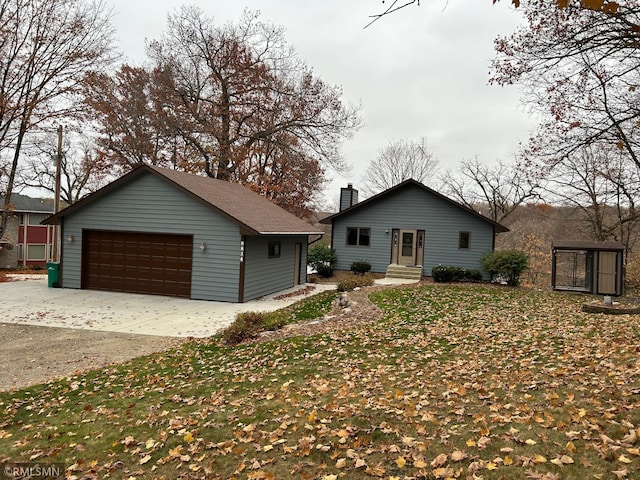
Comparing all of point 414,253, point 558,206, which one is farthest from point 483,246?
point 558,206

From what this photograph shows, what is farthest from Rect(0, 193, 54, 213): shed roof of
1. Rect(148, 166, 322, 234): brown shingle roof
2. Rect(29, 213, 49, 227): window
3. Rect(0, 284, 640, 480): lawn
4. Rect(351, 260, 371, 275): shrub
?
Rect(0, 284, 640, 480): lawn

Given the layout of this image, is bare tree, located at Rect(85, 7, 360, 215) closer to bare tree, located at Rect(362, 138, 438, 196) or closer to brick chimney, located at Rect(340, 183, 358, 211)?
brick chimney, located at Rect(340, 183, 358, 211)

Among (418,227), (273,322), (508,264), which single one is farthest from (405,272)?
(273,322)

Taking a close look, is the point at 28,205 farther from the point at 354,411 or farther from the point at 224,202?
the point at 354,411

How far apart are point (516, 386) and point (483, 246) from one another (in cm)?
1820

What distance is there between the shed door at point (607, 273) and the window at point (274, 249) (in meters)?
13.0

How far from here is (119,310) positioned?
1320cm

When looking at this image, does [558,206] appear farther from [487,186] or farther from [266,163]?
[266,163]

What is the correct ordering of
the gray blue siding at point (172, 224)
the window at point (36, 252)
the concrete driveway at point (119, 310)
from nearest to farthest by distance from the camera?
the concrete driveway at point (119, 310)
the gray blue siding at point (172, 224)
the window at point (36, 252)

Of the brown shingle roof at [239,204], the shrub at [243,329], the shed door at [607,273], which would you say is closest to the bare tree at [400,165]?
the brown shingle roof at [239,204]

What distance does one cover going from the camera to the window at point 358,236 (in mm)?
24825

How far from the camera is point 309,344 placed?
8.64m

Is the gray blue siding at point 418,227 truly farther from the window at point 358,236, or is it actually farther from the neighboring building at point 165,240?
the neighboring building at point 165,240

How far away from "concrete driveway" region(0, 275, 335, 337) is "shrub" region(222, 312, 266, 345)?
3.03 feet
